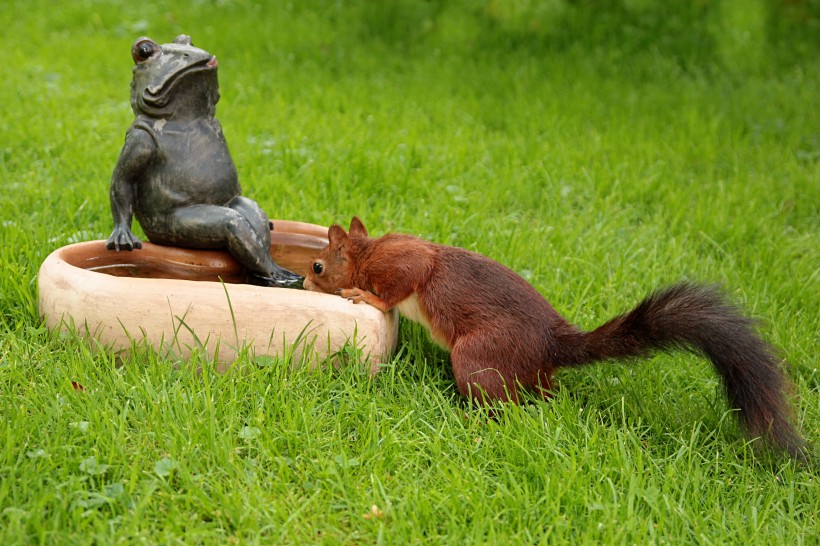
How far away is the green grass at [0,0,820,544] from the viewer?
242 centimetres

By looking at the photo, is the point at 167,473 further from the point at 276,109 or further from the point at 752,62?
the point at 752,62

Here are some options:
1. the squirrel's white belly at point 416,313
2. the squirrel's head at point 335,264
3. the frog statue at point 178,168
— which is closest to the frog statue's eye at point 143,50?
the frog statue at point 178,168

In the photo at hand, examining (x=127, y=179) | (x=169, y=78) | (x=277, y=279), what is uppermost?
(x=169, y=78)

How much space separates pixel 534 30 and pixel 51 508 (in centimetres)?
628

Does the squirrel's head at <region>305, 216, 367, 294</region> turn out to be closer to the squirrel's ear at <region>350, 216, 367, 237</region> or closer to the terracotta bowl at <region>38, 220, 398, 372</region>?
the squirrel's ear at <region>350, 216, 367, 237</region>

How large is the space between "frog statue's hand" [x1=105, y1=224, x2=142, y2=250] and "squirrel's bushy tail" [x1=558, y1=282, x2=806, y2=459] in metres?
1.75

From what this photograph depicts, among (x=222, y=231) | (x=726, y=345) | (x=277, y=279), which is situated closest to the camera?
(x=726, y=345)

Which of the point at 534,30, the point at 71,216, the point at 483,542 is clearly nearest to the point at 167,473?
the point at 483,542

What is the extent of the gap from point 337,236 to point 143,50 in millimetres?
956

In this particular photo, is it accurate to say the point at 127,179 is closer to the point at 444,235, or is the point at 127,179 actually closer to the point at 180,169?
the point at 180,169

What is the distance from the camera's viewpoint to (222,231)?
312 centimetres

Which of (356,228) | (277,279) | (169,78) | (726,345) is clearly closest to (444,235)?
(356,228)

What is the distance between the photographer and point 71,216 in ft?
13.3

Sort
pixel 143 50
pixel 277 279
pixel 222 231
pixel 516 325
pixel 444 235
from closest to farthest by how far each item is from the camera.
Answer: pixel 516 325
pixel 143 50
pixel 222 231
pixel 277 279
pixel 444 235
